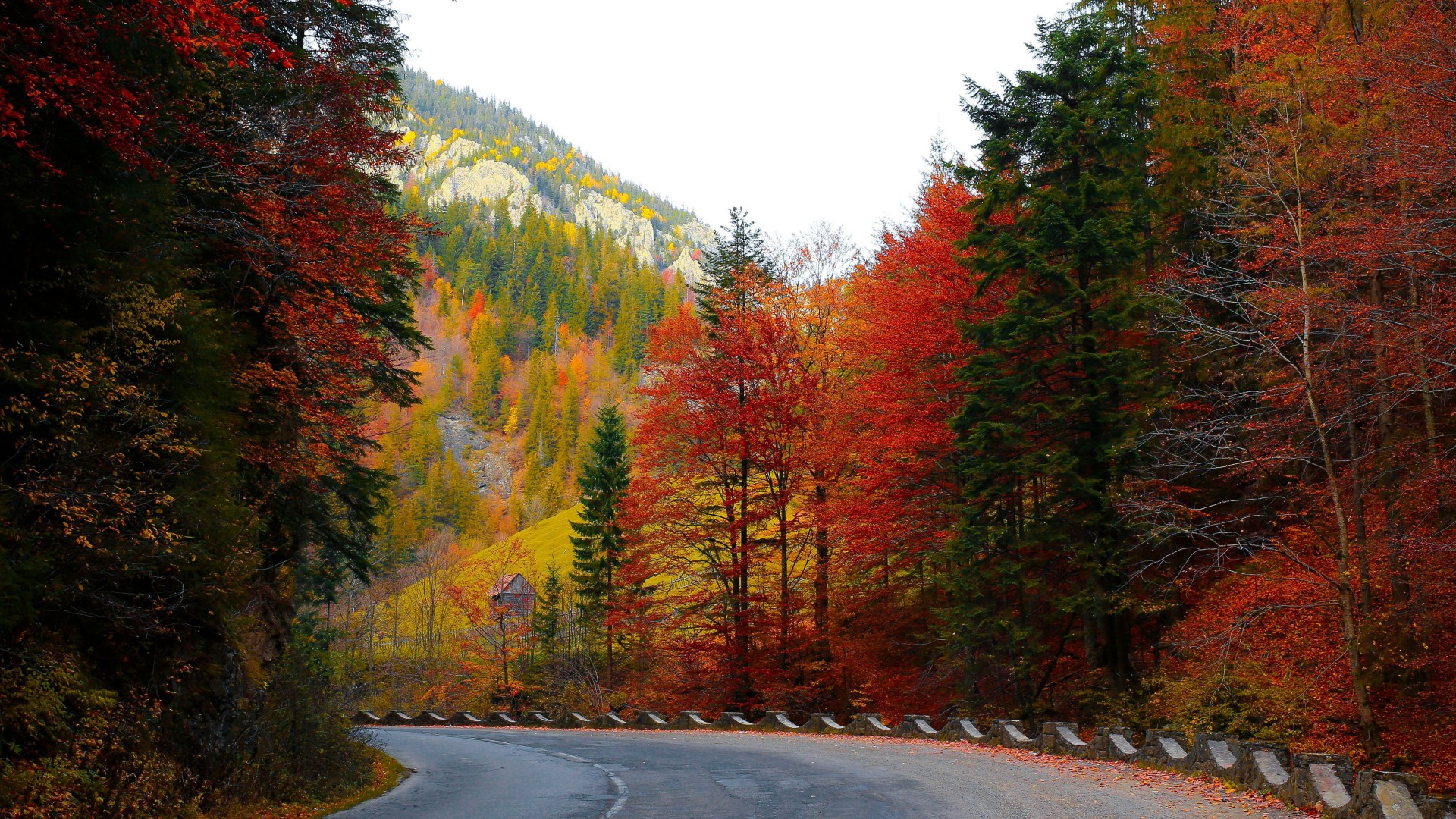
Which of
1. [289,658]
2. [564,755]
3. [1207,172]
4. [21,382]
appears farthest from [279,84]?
[1207,172]

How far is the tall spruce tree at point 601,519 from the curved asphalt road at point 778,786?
23.7 m

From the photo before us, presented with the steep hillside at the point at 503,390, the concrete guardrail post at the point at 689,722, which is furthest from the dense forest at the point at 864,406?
the steep hillside at the point at 503,390

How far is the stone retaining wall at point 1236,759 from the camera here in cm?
767

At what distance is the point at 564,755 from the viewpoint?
17.2 m

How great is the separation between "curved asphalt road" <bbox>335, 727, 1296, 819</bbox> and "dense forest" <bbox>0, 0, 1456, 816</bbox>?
7.60ft

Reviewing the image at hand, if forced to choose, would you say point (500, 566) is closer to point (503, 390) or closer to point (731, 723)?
point (731, 723)

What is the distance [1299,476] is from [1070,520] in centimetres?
446

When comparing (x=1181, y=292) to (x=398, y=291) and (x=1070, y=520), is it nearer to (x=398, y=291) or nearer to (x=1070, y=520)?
(x=1070, y=520)

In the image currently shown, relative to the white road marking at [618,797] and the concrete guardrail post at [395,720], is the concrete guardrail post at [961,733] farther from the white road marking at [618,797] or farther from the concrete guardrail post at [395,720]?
the concrete guardrail post at [395,720]

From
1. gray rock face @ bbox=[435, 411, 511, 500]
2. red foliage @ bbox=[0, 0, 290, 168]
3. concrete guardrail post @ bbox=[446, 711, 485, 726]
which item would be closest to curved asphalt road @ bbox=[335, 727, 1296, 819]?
red foliage @ bbox=[0, 0, 290, 168]

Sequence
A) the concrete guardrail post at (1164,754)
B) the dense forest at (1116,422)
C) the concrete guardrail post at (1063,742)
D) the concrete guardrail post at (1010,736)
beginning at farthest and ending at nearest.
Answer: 1. the concrete guardrail post at (1010,736)
2. the dense forest at (1116,422)
3. the concrete guardrail post at (1063,742)
4. the concrete guardrail post at (1164,754)

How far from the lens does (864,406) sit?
24.1 metres

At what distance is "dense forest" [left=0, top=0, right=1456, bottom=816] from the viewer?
7762 millimetres

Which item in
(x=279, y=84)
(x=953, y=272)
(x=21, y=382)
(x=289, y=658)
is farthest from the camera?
(x=953, y=272)
